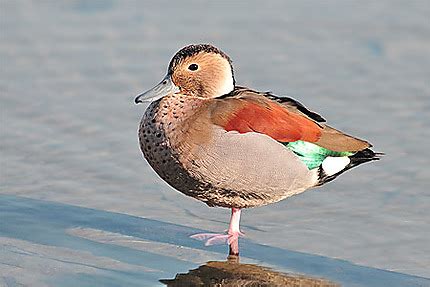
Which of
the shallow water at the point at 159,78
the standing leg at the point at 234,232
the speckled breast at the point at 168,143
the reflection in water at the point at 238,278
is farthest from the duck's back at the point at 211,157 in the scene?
the reflection in water at the point at 238,278

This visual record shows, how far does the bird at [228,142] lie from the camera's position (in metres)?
5.73

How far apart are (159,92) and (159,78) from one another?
226 centimetres

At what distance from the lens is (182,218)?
6309mm

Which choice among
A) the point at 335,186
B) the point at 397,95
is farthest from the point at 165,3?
the point at 335,186

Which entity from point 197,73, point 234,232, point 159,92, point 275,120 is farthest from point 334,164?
point 159,92

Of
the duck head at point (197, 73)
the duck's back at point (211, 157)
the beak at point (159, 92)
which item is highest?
the duck head at point (197, 73)

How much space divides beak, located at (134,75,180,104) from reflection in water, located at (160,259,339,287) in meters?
0.96

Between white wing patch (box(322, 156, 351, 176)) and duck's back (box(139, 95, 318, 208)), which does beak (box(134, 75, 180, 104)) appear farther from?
white wing patch (box(322, 156, 351, 176))

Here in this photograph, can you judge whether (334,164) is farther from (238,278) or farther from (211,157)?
(238,278)

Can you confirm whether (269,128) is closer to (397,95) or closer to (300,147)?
(300,147)

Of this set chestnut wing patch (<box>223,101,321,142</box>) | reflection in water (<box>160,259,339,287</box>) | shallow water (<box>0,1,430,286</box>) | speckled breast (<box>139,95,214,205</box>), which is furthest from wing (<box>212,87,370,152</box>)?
reflection in water (<box>160,259,339,287</box>)

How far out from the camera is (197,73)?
5988mm

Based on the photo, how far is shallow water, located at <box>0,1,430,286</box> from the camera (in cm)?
586

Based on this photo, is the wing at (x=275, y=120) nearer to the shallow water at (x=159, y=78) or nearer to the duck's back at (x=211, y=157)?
the duck's back at (x=211, y=157)
